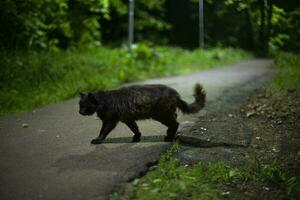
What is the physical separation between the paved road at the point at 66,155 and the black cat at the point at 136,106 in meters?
0.24

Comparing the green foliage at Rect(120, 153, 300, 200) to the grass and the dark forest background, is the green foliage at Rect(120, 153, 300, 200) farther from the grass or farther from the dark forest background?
the dark forest background

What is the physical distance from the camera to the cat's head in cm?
651

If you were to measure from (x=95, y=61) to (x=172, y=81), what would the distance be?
2234 mm

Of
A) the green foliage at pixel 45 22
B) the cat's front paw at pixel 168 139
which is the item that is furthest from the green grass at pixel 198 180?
the green foliage at pixel 45 22

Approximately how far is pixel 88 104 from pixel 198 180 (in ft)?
7.31

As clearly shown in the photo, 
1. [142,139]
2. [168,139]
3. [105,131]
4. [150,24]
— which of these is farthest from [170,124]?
[150,24]

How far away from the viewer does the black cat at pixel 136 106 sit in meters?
6.27

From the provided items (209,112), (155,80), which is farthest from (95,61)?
(209,112)

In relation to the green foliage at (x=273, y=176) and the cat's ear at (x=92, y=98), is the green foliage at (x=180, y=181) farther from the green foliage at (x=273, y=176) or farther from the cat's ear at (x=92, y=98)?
the cat's ear at (x=92, y=98)

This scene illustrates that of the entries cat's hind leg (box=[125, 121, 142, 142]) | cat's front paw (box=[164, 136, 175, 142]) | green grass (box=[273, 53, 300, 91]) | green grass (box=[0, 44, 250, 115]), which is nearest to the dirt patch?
cat's front paw (box=[164, 136, 175, 142])

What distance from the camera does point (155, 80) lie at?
13.0 meters

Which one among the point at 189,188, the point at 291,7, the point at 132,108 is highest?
the point at 291,7

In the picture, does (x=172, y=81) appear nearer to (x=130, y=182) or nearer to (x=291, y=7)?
(x=291, y=7)

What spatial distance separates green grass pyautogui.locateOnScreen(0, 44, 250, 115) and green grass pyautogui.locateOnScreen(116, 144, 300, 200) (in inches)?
172
